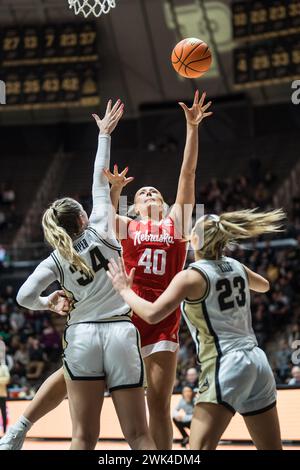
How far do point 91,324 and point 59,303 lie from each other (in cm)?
54

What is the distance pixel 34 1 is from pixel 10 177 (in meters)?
5.64

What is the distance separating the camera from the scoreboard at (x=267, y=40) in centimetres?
2034

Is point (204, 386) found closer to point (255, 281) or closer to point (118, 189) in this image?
point (255, 281)

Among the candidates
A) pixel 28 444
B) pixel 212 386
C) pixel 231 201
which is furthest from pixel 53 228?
pixel 231 201

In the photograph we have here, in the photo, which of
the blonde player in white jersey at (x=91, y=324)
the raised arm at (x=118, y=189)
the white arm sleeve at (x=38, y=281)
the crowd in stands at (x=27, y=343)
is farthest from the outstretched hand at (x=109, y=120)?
the crowd in stands at (x=27, y=343)

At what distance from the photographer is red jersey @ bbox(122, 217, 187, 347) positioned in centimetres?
618

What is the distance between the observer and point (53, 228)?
5309 mm

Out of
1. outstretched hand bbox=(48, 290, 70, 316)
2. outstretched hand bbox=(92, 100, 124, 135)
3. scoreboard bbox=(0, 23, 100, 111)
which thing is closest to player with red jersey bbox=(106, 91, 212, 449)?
outstretched hand bbox=(92, 100, 124, 135)

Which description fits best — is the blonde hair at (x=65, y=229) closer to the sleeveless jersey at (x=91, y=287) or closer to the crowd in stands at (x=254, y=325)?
the sleeveless jersey at (x=91, y=287)

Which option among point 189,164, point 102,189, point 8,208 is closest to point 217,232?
point 102,189

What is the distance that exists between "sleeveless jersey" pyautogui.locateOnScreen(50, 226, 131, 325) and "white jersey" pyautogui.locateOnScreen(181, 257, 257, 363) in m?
0.52

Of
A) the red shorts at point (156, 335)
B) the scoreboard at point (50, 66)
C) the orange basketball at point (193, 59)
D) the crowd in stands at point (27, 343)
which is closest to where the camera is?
the red shorts at point (156, 335)

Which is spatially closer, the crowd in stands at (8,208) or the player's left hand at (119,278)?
the player's left hand at (119,278)

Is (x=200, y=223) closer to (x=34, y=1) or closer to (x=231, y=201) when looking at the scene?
(x=231, y=201)
